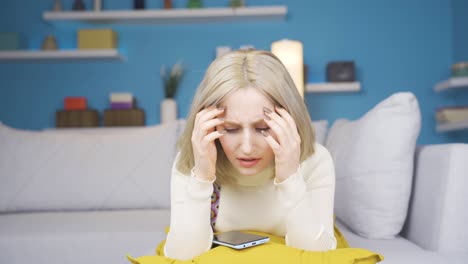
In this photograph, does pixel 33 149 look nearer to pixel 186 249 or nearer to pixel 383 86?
pixel 186 249

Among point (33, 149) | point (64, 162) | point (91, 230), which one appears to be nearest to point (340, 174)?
point (91, 230)

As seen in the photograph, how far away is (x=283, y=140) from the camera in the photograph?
1.00 meters

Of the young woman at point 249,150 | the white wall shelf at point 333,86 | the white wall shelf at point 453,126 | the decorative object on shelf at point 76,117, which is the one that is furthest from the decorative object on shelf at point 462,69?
the decorative object on shelf at point 76,117

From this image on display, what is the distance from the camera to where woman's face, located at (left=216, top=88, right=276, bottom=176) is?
3.32 ft

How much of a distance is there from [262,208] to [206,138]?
308 millimetres

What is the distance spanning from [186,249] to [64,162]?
51.3 inches

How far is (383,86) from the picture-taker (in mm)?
A: 3787

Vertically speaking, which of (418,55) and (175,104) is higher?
(418,55)

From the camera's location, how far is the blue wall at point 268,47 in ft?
12.4

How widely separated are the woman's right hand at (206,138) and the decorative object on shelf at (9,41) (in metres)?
3.22

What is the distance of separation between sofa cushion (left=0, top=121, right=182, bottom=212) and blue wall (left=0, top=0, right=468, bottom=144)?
160 cm

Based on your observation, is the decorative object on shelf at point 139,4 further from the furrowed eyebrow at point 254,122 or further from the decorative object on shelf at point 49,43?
the furrowed eyebrow at point 254,122

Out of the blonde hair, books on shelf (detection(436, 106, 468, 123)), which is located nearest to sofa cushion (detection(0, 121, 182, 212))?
the blonde hair

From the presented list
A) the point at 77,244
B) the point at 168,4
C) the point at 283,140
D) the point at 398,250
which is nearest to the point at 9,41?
the point at 168,4
